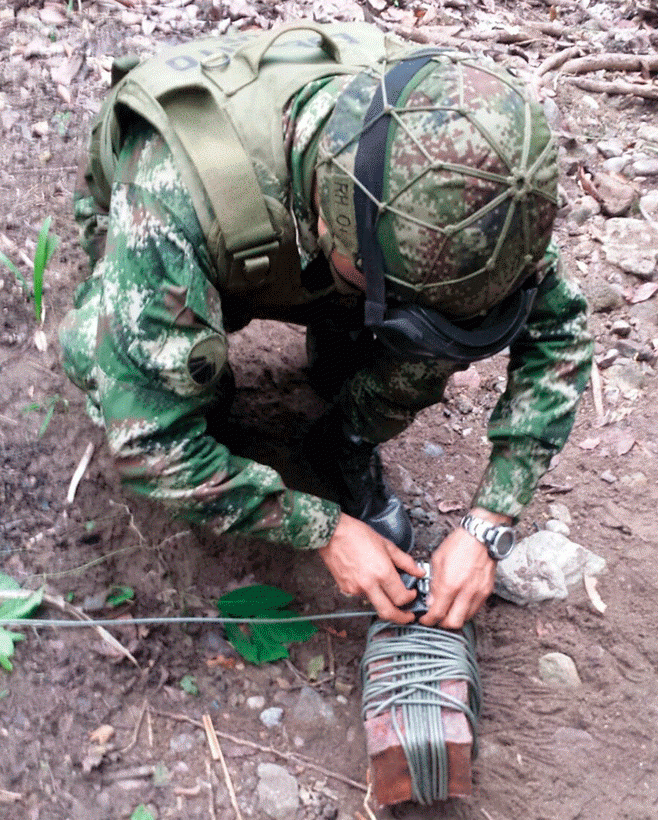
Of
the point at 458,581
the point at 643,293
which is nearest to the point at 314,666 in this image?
the point at 458,581

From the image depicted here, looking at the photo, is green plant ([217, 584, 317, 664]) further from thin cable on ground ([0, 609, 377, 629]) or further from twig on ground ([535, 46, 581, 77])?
twig on ground ([535, 46, 581, 77])

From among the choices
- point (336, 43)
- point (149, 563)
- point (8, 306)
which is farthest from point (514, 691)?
point (8, 306)

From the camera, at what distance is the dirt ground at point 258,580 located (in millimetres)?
2338

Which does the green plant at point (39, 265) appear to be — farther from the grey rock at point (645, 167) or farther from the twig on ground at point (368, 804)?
the grey rock at point (645, 167)

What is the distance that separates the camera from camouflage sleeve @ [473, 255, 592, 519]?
7.90ft

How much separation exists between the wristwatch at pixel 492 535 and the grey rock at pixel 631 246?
1744 mm

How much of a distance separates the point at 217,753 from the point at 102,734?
31cm

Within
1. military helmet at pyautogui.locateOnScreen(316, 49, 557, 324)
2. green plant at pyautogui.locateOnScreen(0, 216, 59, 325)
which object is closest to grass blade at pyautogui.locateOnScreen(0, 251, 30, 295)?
green plant at pyautogui.locateOnScreen(0, 216, 59, 325)

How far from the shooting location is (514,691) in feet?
8.52

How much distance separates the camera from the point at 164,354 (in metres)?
→ 1.99

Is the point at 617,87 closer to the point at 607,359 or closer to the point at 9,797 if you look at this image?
the point at 607,359

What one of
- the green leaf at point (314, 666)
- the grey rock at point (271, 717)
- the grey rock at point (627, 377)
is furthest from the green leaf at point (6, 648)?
the grey rock at point (627, 377)

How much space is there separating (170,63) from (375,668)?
1581mm

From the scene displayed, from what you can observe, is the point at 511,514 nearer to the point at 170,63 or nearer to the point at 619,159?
A: the point at 170,63
